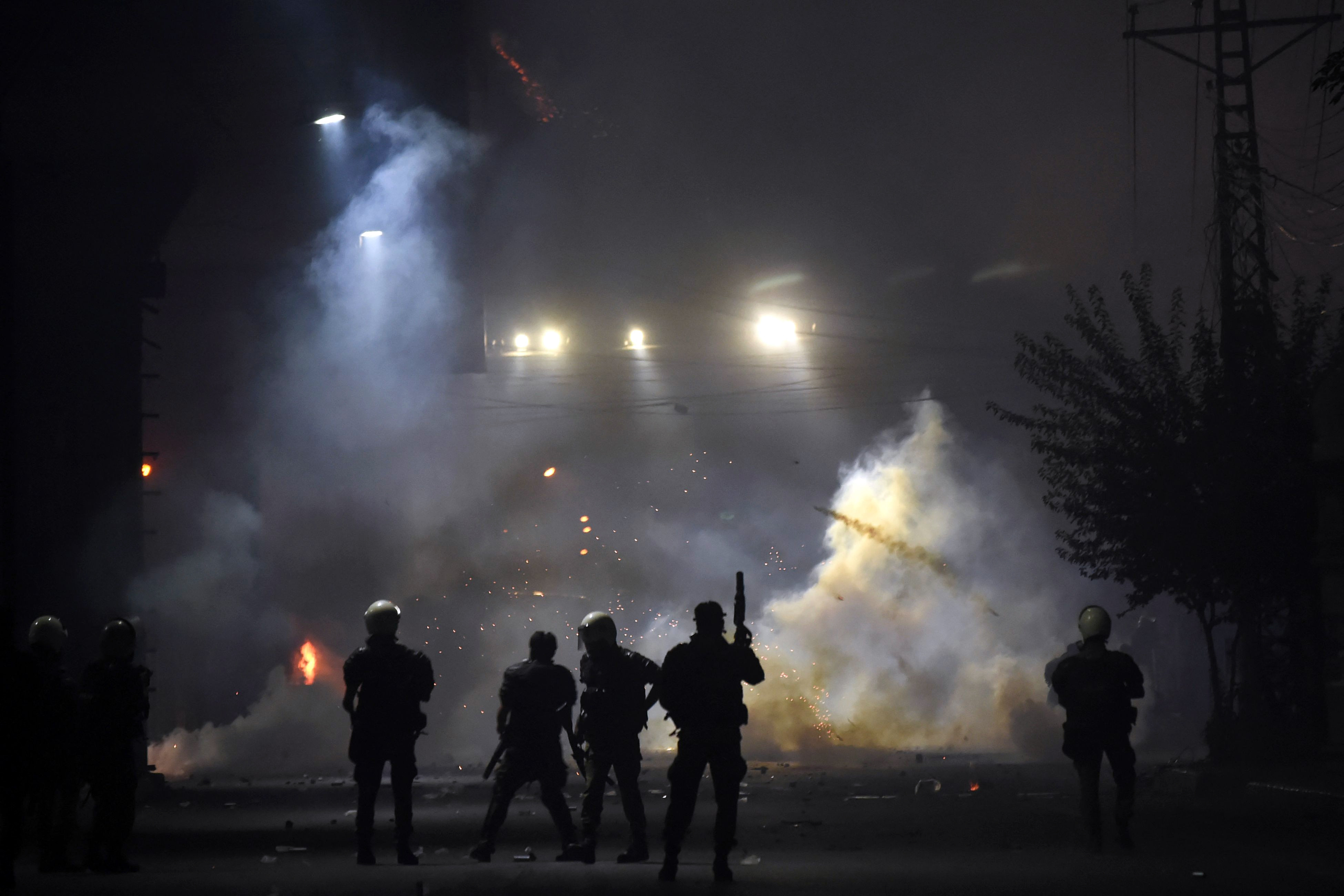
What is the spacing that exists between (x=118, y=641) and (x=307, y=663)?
25.3 meters

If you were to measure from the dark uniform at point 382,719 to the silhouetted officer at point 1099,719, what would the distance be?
14.2ft

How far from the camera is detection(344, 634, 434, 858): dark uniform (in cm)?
841

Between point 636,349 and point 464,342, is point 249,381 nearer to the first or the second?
point 464,342

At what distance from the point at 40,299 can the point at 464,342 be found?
45.3 ft

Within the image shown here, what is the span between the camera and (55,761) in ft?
27.0

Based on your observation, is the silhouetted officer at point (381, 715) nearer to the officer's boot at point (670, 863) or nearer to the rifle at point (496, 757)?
the rifle at point (496, 757)

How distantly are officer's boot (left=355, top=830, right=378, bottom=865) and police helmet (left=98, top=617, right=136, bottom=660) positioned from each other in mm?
→ 1854

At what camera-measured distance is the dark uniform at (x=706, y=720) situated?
24.6ft

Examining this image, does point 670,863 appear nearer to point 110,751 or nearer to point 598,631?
point 598,631

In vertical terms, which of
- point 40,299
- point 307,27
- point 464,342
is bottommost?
point 40,299

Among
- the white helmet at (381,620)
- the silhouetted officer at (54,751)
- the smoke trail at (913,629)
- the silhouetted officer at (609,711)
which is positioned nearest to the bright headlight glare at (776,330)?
the smoke trail at (913,629)

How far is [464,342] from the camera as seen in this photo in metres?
30.1

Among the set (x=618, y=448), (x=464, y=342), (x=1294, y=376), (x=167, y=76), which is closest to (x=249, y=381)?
(x=464, y=342)

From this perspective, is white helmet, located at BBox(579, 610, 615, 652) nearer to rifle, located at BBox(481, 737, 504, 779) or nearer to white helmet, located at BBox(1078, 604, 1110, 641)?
rifle, located at BBox(481, 737, 504, 779)
